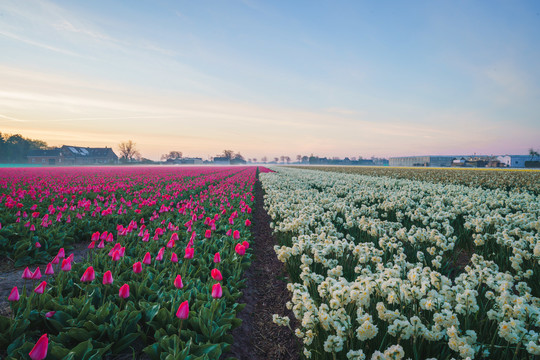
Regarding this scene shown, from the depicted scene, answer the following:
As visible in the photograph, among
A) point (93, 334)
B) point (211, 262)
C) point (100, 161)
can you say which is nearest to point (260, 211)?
point (211, 262)

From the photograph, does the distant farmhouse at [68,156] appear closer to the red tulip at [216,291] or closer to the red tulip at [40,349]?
the red tulip at [216,291]

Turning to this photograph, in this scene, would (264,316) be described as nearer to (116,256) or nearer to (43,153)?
(116,256)

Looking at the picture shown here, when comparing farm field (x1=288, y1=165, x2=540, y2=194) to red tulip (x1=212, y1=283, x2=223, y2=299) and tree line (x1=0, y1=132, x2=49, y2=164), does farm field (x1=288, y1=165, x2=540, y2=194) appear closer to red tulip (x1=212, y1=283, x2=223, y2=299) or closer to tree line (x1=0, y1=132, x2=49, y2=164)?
red tulip (x1=212, y1=283, x2=223, y2=299)

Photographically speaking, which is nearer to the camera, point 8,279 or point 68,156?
point 8,279

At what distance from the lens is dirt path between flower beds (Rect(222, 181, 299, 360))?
11.8 ft

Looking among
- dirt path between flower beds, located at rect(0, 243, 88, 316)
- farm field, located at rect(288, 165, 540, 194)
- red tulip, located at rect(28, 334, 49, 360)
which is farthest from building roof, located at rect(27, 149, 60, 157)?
red tulip, located at rect(28, 334, 49, 360)

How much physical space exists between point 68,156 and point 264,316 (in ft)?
414

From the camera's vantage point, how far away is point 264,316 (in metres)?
4.48

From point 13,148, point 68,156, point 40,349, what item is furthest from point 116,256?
point 13,148

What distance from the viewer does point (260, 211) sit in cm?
1362

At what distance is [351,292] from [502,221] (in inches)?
Result: 231

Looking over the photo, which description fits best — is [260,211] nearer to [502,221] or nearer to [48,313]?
[502,221]

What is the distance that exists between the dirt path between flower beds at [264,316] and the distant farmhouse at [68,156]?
12042 centimetres

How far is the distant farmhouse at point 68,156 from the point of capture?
99625 millimetres
